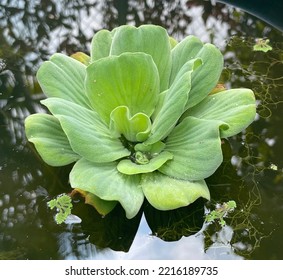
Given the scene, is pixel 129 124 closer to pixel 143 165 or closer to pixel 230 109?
pixel 143 165

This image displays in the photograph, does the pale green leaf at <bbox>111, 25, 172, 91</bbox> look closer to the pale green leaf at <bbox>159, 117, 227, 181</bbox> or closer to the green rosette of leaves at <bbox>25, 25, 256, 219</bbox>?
the green rosette of leaves at <bbox>25, 25, 256, 219</bbox>

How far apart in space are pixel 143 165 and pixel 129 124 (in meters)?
0.10

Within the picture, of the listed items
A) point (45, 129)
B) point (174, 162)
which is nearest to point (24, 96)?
point (45, 129)

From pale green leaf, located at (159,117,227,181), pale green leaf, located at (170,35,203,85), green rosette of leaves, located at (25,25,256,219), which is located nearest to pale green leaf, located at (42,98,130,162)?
green rosette of leaves, located at (25,25,256,219)

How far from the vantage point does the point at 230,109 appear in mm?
1226

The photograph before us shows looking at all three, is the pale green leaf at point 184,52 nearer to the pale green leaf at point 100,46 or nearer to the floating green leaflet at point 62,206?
the pale green leaf at point 100,46

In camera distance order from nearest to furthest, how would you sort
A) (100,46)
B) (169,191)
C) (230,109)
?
(169,191)
(230,109)
(100,46)

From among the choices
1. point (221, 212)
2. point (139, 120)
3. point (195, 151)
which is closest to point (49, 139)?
point (139, 120)

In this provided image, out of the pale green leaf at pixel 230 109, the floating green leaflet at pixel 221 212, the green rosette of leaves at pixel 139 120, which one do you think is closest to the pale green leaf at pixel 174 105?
the green rosette of leaves at pixel 139 120

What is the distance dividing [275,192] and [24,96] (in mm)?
739

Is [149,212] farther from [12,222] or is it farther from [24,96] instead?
[24,96]

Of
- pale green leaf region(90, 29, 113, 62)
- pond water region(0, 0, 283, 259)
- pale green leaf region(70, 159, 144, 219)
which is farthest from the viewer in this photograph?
pale green leaf region(90, 29, 113, 62)

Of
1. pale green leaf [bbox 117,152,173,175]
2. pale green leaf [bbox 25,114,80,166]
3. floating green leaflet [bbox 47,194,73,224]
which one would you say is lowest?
floating green leaflet [bbox 47,194,73,224]

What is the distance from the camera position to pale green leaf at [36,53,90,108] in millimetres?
1252
